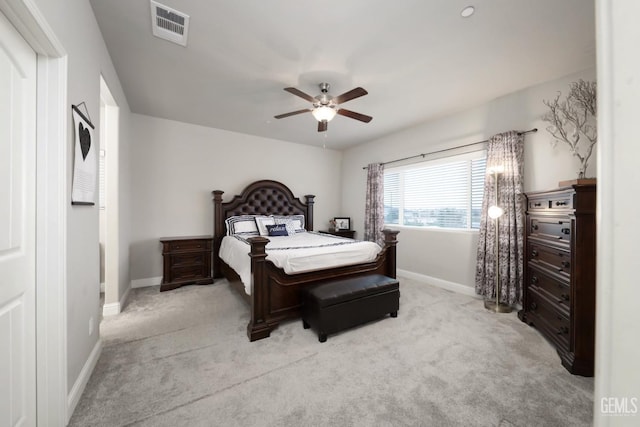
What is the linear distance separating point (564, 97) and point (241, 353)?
13.5 feet

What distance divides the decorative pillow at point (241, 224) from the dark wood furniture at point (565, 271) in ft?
12.3

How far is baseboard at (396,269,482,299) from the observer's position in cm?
337

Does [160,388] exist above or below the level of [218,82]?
below

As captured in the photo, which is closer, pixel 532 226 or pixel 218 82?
pixel 532 226

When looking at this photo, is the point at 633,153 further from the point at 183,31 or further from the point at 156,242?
the point at 156,242

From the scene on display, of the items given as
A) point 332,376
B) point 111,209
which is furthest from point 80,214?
point 332,376

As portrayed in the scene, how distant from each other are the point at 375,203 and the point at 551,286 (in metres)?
2.79

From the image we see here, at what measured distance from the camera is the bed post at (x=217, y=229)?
4.05 meters

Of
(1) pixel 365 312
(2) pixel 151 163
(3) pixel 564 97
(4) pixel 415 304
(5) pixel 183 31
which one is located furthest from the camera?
(2) pixel 151 163

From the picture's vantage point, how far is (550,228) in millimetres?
2223

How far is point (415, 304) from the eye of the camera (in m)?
3.03

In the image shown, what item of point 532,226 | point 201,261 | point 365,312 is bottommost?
point 365,312

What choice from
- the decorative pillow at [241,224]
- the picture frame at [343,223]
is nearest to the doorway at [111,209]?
the decorative pillow at [241,224]

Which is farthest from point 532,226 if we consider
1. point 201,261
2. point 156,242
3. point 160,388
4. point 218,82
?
point 156,242
